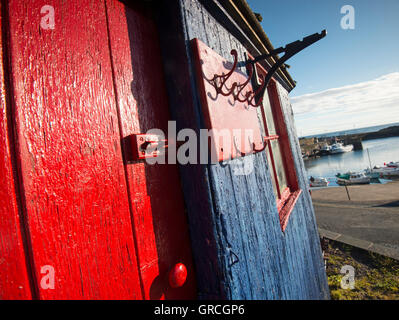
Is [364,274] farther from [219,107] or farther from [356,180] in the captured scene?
[356,180]

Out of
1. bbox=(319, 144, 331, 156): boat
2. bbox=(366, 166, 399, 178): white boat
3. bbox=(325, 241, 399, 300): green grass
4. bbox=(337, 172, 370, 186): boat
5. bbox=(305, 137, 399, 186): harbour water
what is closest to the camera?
bbox=(325, 241, 399, 300): green grass

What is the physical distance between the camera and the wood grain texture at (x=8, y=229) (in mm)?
499

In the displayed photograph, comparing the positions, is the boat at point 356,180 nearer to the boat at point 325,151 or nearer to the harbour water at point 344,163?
the harbour water at point 344,163

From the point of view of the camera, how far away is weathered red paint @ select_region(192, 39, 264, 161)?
3.42 feet

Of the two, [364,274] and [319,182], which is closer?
[364,274]

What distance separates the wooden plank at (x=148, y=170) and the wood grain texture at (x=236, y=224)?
0.24ft

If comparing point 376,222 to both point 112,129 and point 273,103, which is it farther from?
point 112,129

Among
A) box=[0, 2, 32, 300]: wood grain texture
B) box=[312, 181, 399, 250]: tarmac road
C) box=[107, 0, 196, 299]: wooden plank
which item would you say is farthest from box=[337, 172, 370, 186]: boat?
box=[0, 2, 32, 300]: wood grain texture

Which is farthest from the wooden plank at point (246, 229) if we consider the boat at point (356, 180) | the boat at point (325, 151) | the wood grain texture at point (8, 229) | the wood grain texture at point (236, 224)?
the boat at point (325, 151)

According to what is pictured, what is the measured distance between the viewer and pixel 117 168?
787 millimetres

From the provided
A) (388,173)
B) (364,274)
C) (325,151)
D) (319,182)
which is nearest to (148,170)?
(364,274)

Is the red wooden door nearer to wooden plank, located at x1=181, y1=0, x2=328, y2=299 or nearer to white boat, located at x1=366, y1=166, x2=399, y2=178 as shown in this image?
wooden plank, located at x1=181, y1=0, x2=328, y2=299

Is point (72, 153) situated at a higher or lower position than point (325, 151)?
lower

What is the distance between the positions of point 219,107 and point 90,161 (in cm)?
74
